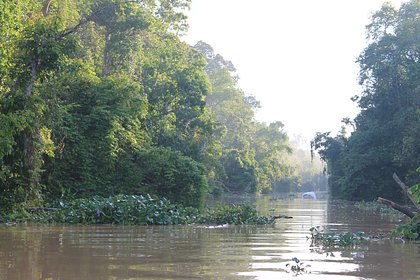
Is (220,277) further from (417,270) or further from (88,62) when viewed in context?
(88,62)

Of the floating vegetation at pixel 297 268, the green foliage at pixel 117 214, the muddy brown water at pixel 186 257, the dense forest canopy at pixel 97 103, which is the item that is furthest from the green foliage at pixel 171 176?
the floating vegetation at pixel 297 268

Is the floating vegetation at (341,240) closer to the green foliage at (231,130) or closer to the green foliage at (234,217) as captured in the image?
the green foliage at (234,217)

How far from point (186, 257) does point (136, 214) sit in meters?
7.96

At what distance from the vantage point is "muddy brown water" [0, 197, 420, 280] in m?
6.87

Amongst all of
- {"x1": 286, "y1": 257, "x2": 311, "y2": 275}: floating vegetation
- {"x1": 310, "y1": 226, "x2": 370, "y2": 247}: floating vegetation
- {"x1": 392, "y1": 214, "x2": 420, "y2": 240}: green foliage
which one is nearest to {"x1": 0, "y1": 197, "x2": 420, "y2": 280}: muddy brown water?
{"x1": 286, "y1": 257, "x2": 311, "y2": 275}: floating vegetation

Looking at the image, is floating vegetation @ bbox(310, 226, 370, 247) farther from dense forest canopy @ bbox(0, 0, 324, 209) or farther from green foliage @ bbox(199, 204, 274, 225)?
dense forest canopy @ bbox(0, 0, 324, 209)

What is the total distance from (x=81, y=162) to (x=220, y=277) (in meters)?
17.2

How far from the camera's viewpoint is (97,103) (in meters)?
24.1

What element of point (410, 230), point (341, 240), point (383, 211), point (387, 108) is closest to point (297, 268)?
point (341, 240)

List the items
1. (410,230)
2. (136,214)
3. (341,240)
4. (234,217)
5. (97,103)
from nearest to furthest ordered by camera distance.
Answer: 1. (341,240)
2. (410,230)
3. (136,214)
4. (234,217)
5. (97,103)

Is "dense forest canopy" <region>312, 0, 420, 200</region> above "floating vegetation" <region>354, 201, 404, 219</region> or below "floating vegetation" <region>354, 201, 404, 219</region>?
above

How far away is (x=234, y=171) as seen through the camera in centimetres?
6906

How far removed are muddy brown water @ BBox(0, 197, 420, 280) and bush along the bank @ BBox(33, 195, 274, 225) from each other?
10.7 feet

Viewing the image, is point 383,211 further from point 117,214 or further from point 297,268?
point 297,268
